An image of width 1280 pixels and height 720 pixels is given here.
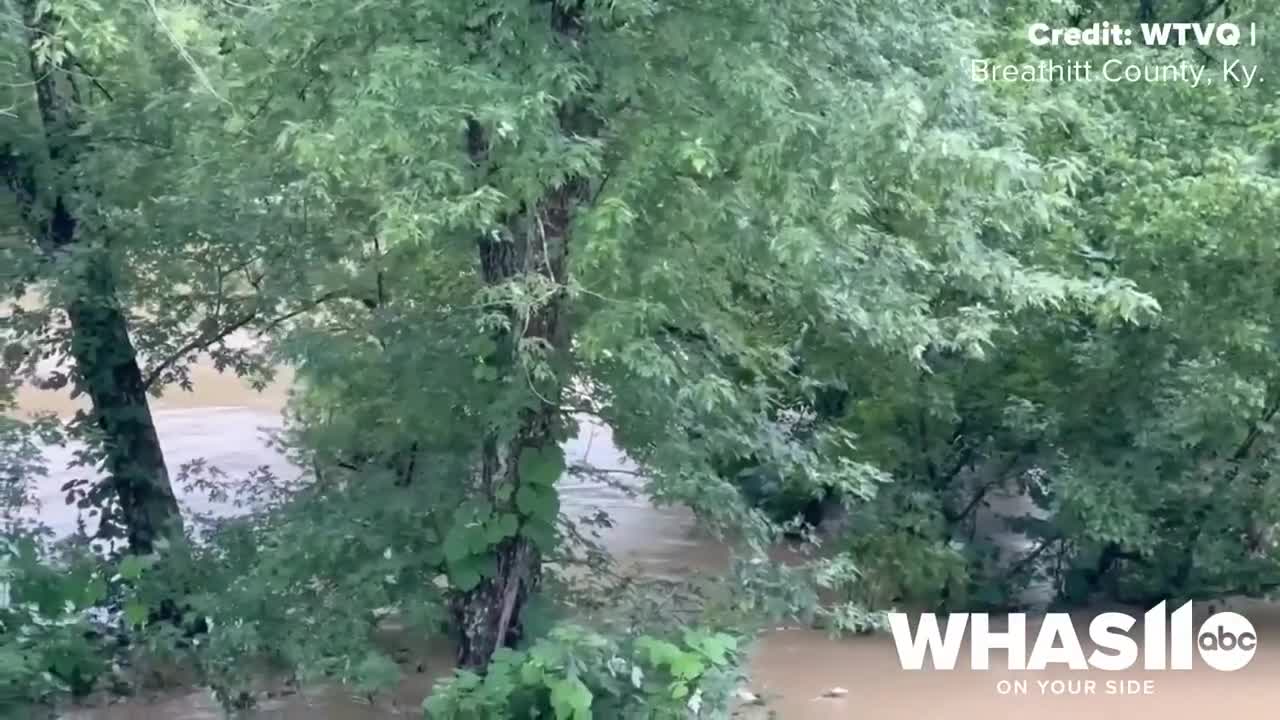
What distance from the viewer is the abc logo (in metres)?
9.46

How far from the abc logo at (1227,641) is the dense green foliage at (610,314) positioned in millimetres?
323

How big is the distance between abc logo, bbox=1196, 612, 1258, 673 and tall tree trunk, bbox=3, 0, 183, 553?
6856 mm

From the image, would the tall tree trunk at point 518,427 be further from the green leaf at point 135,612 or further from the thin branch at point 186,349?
the thin branch at point 186,349

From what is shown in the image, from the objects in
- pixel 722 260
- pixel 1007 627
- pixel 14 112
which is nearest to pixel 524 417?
pixel 722 260

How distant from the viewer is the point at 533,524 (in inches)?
275

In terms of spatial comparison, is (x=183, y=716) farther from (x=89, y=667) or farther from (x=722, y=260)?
(x=722, y=260)

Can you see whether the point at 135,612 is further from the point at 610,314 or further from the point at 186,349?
the point at 610,314

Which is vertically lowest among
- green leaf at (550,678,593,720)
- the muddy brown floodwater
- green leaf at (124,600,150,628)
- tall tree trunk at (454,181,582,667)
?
the muddy brown floodwater

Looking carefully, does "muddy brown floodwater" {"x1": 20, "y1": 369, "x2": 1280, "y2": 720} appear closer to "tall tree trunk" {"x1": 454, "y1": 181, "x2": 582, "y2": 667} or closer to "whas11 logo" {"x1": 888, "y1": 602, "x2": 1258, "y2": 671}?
"whas11 logo" {"x1": 888, "y1": 602, "x2": 1258, "y2": 671}

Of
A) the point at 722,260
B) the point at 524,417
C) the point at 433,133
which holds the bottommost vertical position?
the point at 524,417

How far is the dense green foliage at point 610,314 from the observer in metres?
6.07

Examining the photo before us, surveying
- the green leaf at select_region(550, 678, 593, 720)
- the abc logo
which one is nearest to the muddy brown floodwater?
the abc logo

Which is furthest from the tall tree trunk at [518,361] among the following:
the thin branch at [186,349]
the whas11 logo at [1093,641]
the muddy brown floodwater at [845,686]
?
the whas11 logo at [1093,641]

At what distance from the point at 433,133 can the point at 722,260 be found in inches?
62.5
